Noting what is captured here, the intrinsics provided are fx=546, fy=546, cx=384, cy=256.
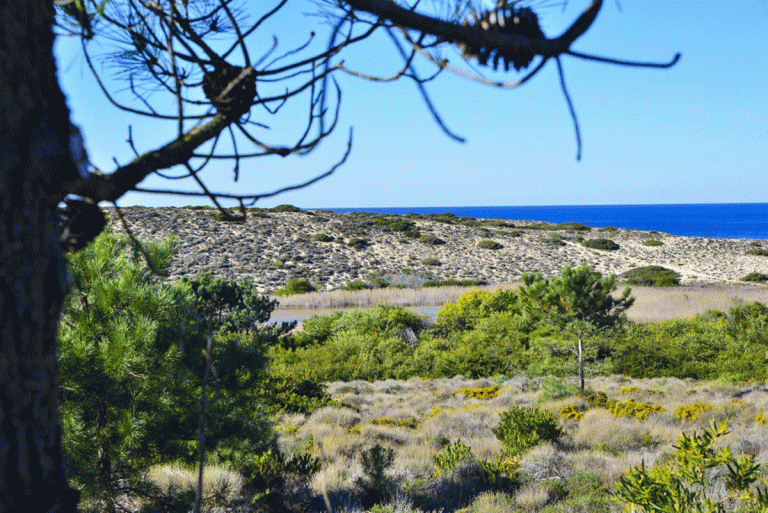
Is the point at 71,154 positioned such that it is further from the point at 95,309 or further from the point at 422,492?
the point at 422,492

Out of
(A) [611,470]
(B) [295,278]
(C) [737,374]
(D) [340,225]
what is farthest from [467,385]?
(D) [340,225]

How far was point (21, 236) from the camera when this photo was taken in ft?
4.23

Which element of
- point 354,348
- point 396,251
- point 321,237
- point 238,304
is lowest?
point 354,348

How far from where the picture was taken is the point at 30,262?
1304 millimetres

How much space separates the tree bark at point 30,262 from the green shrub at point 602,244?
4861cm

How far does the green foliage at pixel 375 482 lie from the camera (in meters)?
5.50

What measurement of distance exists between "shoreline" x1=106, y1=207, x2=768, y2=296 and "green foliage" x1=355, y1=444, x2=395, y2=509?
27.5 metres

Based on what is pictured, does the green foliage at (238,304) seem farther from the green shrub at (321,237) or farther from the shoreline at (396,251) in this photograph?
the green shrub at (321,237)

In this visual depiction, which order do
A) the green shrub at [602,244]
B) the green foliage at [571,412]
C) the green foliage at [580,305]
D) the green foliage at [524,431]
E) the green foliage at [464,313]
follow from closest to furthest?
the green foliage at [524,431] < the green foliage at [571,412] < the green foliage at [580,305] < the green foliage at [464,313] < the green shrub at [602,244]

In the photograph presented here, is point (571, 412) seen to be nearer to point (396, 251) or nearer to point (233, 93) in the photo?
point (233, 93)

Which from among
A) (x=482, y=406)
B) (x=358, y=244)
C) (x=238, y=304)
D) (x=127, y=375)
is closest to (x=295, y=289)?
(x=358, y=244)

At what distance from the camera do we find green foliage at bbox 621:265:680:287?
32750 millimetres

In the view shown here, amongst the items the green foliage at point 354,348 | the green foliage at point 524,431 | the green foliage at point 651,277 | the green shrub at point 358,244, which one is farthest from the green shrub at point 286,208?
the green foliage at point 524,431

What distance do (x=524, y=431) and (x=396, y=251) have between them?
116ft
